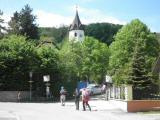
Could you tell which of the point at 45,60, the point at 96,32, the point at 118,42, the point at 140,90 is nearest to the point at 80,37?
the point at 96,32

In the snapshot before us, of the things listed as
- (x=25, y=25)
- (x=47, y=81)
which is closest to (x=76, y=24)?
(x=25, y=25)

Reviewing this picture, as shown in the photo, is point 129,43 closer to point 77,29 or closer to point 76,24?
point 77,29

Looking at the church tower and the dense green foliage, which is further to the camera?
the church tower

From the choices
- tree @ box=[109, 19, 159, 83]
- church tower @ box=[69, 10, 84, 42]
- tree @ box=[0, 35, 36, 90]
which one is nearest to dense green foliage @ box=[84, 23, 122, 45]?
church tower @ box=[69, 10, 84, 42]

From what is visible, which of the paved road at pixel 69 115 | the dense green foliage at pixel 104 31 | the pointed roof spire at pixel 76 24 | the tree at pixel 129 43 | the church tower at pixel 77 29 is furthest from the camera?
the pointed roof spire at pixel 76 24

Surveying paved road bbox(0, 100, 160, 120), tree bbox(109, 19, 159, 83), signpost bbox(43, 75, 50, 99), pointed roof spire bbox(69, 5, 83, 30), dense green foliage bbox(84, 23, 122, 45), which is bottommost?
paved road bbox(0, 100, 160, 120)

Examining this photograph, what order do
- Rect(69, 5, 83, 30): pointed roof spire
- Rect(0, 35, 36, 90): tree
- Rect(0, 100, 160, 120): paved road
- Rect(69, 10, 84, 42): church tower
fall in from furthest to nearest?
Rect(69, 5, 83, 30): pointed roof spire, Rect(69, 10, 84, 42): church tower, Rect(0, 35, 36, 90): tree, Rect(0, 100, 160, 120): paved road

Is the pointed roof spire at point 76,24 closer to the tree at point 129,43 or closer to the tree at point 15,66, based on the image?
the tree at point 129,43

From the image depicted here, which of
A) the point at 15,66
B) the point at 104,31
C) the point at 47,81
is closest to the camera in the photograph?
the point at 47,81

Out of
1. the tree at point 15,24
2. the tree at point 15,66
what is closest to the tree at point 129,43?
the tree at point 15,24

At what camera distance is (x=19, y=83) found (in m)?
53.9

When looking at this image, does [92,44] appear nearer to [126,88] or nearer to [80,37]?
[80,37]

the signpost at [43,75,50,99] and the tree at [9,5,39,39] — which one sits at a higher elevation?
the tree at [9,5,39,39]

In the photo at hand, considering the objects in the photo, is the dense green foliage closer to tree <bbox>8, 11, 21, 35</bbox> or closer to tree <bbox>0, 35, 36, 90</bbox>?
tree <bbox>8, 11, 21, 35</bbox>
